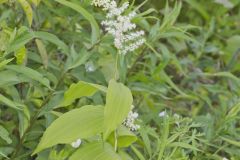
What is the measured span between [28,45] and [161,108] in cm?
77

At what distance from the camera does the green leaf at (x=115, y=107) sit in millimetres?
1609

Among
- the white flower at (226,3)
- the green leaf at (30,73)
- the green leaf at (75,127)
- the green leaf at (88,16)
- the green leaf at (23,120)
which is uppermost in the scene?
the green leaf at (88,16)

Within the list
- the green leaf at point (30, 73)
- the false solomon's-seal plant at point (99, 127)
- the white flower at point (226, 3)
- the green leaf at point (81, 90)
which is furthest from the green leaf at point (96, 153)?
the white flower at point (226, 3)

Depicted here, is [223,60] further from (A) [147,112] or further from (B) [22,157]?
(B) [22,157]

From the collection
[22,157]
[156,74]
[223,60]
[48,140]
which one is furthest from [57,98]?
[223,60]

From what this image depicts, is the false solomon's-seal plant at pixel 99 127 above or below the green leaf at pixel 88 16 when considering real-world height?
below

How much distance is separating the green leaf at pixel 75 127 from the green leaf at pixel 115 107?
0.25 ft

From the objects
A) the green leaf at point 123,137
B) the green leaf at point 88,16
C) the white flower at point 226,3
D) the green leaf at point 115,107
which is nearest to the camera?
the green leaf at point 115,107

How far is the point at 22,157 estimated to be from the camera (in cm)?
211

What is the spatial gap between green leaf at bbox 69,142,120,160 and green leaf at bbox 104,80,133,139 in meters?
0.09

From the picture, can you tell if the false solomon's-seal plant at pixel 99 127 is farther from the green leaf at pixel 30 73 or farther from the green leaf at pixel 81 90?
the green leaf at pixel 30 73

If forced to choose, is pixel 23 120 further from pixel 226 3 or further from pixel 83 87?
pixel 226 3

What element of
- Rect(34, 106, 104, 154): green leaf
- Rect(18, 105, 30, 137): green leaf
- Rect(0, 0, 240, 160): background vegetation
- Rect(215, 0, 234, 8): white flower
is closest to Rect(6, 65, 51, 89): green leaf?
Rect(0, 0, 240, 160): background vegetation

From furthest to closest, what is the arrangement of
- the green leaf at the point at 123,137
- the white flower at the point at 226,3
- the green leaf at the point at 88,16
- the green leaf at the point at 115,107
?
the white flower at the point at 226,3 < the green leaf at the point at 88,16 < the green leaf at the point at 123,137 < the green leaf at the point at 115,107
